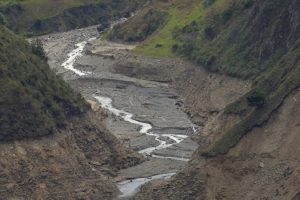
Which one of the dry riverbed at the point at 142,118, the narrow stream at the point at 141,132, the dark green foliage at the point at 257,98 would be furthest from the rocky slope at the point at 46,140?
the dark green foliage at the point at 257,98

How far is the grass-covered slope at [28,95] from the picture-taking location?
100m

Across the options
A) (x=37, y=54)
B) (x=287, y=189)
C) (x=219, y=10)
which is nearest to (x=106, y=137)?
(x=37, y=54)

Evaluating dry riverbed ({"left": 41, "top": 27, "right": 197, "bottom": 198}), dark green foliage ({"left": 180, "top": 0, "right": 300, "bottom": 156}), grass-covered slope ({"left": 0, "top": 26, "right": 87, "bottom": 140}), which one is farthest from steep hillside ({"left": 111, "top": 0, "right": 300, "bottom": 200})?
grass-covered slope ({"left": 0, "top": 26, "right": 87, "bottom": 140})

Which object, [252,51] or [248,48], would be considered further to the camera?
[248,48]

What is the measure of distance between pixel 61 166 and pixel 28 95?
8814 millimetres

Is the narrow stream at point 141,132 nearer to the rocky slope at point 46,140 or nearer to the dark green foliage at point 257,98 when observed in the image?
the rocky slope at point 46,140

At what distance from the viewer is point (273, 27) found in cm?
13562

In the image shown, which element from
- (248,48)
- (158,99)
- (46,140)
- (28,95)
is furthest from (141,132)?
(46,140)

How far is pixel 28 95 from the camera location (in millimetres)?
103000

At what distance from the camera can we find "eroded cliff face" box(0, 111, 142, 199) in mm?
95688

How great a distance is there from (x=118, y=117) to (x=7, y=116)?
153 ft

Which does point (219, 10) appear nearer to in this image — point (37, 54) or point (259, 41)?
point (259, 41)

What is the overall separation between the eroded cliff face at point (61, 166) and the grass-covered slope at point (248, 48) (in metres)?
13.6

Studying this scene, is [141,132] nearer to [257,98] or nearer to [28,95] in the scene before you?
[28,95]
